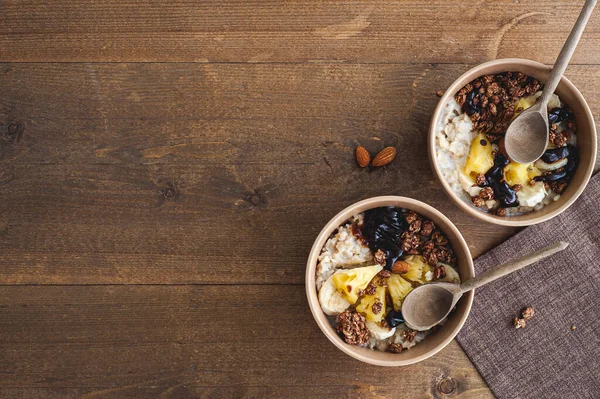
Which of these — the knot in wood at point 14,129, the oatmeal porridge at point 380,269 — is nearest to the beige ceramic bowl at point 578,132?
the oatmeal porridge at point 380,269

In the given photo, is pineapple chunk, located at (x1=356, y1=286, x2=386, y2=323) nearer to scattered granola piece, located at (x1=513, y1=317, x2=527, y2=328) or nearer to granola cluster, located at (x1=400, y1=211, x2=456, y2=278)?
granola cluster, located at (x1=400, y1=211, x2=456, y2=278)

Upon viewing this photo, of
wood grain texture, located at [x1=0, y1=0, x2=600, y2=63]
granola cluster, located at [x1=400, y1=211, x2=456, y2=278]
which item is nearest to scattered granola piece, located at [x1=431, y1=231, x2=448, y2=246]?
granola cluster, located at [x1=400, y1=211, x2=456, y2=278]

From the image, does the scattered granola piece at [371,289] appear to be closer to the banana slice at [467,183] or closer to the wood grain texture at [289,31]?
the banana slice at [467,183]

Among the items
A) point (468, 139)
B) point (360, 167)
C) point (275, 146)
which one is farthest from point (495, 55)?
point (275, 146)

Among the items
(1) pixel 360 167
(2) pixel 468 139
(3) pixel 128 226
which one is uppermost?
(2) pixel 468 139

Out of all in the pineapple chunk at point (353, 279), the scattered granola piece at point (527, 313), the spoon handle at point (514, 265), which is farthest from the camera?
the scattered granola piece at point (527, 313)

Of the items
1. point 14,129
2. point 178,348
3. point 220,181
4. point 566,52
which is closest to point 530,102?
point 566,52

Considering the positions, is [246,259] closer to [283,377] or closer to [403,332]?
[283,377]
